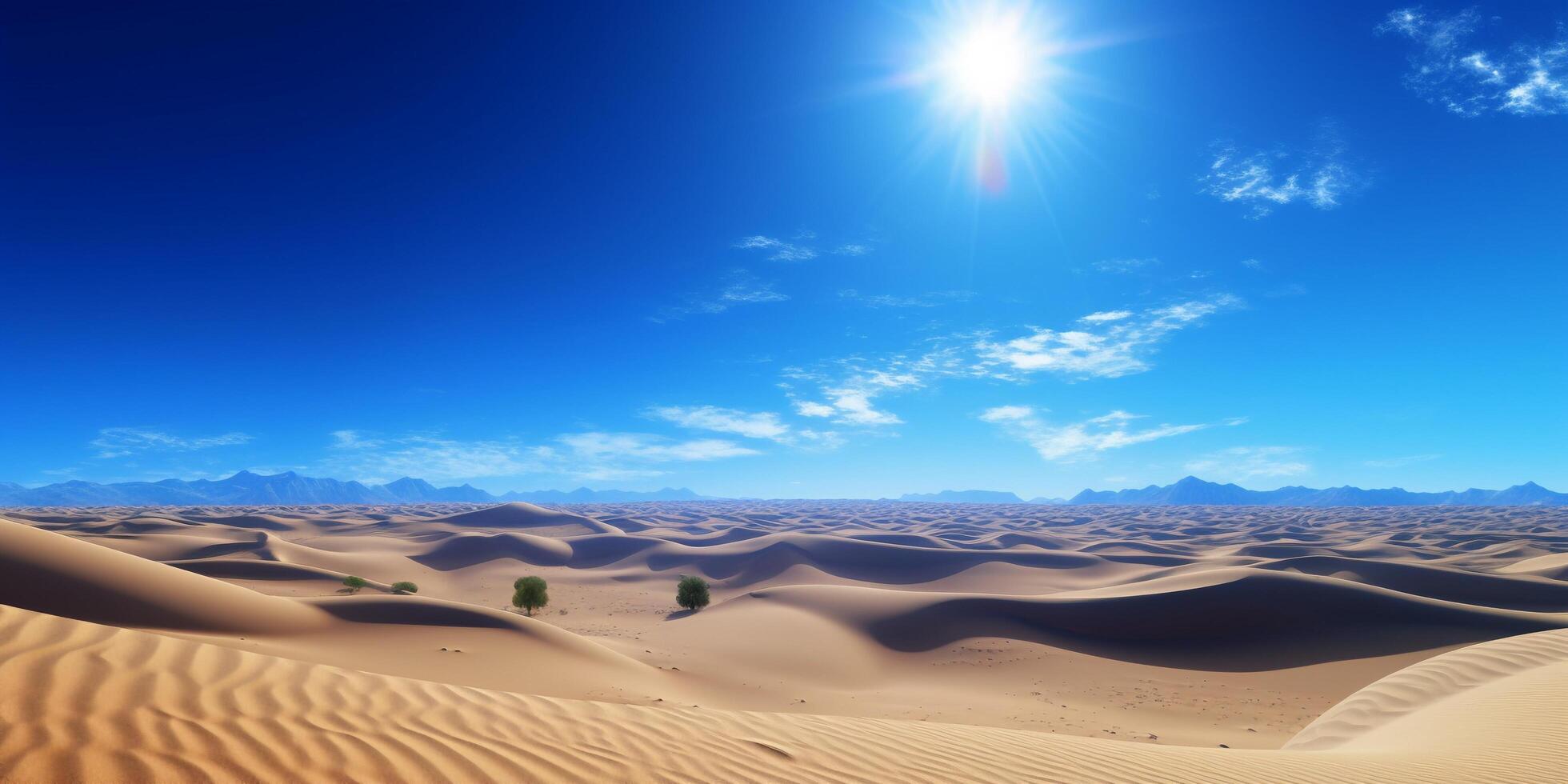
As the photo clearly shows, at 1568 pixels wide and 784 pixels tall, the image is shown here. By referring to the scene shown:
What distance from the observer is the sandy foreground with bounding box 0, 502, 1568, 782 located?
422 centimetres

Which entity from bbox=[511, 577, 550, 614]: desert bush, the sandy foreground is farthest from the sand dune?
bbox=[511, 577, 550, 614]: desert bush

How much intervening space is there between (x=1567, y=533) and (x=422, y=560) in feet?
420

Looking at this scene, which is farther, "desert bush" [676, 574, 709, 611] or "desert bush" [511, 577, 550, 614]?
"desert bush" [676, 574, 709, 611]

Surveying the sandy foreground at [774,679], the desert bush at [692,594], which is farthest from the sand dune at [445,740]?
the desert bush at [692,594]

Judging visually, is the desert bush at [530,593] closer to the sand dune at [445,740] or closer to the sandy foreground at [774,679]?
the sandy foreground at [774,679]

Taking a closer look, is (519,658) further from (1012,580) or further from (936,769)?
(1012,580)

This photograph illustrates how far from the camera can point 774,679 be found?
1659 cm

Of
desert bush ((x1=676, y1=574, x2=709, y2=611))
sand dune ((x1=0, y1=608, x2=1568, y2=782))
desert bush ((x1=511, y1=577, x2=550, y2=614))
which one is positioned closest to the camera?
sand dune ((x1=0, y1=608, x2=1568, y2=782))

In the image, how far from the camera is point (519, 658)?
40.8ft

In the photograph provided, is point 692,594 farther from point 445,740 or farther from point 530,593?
point 445,740

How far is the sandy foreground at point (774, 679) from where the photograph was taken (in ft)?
13.9

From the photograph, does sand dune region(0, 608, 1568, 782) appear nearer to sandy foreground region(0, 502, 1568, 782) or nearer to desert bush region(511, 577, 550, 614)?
sandy foreground region(0, 502, 1568, 782)

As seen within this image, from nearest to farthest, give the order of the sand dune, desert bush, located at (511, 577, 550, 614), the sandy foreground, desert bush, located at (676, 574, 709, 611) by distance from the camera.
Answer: the sand dune → the sandy foreground → desert bush, located at (511, 577, 550, 614) → desert bush, located at (676, 574, 709, 611)

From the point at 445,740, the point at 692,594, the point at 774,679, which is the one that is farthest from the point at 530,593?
the point at 445,740
